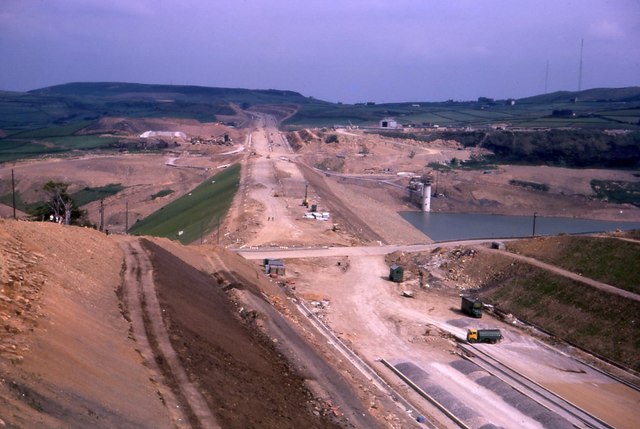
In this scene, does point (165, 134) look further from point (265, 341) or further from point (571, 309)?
point (265, 341)

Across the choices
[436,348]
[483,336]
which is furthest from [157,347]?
[483,336]

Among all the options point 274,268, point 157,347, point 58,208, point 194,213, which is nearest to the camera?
point 157,347

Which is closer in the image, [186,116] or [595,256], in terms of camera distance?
[595,256]

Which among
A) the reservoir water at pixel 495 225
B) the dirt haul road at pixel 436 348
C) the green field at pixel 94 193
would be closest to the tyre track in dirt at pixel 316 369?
the dirt haul road at pixel 436 348

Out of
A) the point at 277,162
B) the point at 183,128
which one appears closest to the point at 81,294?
the point at 277,162

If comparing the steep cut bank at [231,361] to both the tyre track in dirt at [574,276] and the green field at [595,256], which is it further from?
the green field at [595,256]

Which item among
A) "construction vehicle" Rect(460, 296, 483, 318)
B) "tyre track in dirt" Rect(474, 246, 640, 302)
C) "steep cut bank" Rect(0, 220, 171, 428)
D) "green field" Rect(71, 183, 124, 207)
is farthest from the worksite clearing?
"green field" Rect(71, 183, 124, 207)
